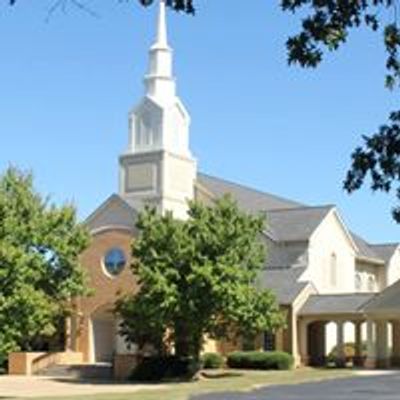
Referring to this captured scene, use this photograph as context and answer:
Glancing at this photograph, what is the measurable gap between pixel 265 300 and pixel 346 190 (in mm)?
37729

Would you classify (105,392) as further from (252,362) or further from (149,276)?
(252,362)

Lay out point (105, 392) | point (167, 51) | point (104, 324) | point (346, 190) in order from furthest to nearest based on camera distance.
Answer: point (167, 51), point (104, 324), point (105, 392), point (346, 190)

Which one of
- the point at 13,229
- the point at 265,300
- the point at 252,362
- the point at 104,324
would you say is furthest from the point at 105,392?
the point at 104,324

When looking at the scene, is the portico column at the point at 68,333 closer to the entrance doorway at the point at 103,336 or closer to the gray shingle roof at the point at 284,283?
the entrance doorway at the point at 103,336

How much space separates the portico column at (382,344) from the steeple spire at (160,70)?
19.8 meters

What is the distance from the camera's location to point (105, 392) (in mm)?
38250

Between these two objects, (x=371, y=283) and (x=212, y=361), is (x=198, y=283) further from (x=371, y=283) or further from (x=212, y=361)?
(x=371, y=283)

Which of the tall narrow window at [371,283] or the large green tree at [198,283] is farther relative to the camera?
the tall narrow window at [371,283]

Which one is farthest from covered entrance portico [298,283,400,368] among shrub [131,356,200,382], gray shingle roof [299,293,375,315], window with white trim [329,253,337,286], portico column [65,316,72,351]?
portico column [65,316,72,351]

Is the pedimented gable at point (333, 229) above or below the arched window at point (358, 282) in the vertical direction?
above

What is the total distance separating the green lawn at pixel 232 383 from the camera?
115 feet

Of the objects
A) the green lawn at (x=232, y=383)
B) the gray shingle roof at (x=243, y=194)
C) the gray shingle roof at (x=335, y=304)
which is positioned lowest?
the green lawn at (x=232, y=383)

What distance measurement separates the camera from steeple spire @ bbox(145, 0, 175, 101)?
66.2 metres

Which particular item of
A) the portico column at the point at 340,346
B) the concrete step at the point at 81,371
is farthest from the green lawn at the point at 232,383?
the concrete step at the point at 81,371
